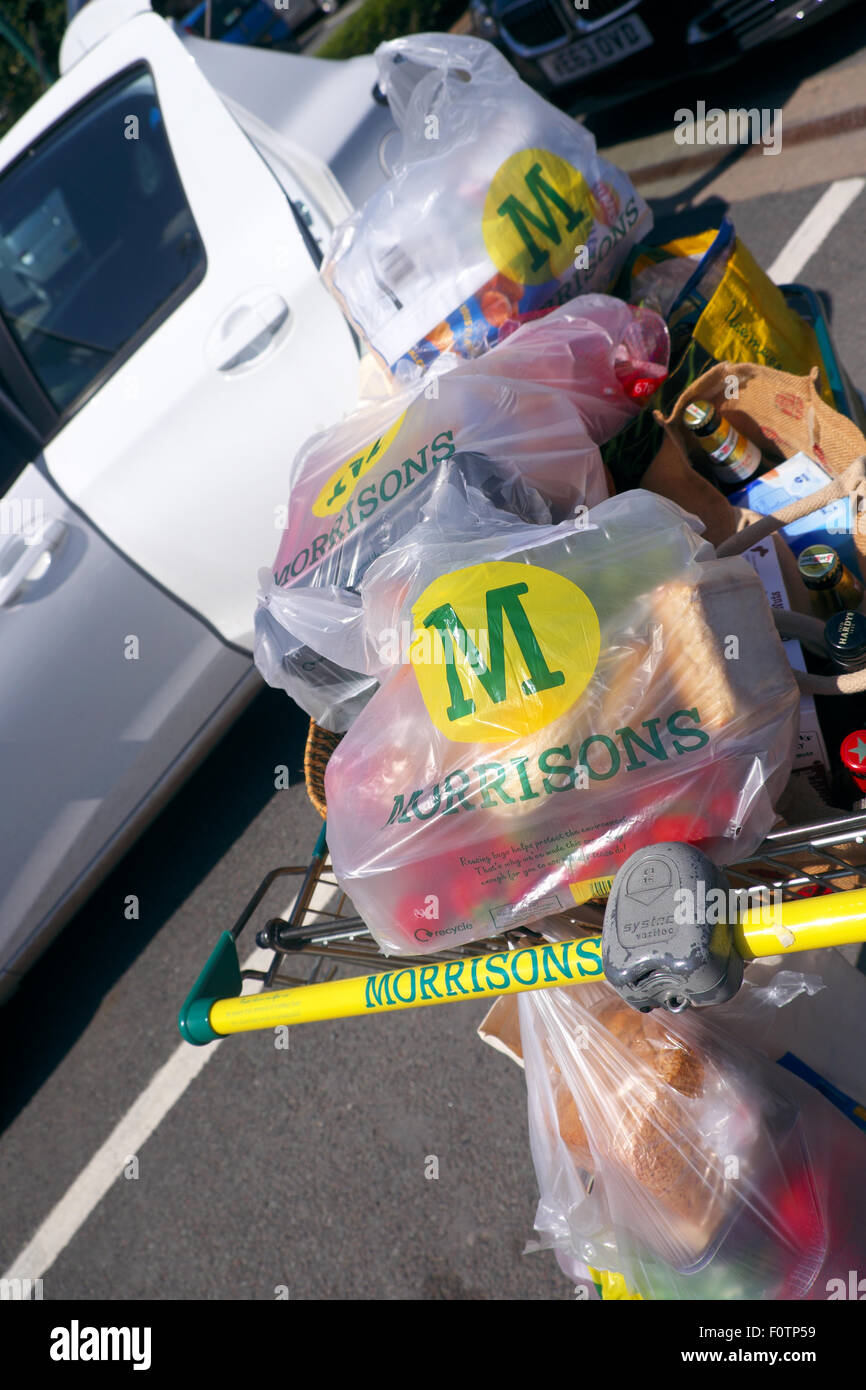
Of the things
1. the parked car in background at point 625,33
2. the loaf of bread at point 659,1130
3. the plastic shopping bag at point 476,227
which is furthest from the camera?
the parked car in background at point 625,33

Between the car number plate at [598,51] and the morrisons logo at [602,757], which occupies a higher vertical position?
the morrisons logo at [602,757]

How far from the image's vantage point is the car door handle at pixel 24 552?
2707 millimetres

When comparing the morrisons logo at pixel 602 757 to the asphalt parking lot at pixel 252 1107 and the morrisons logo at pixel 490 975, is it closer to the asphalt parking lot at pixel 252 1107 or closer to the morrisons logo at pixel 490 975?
the morrisons logo at pixel 490 975

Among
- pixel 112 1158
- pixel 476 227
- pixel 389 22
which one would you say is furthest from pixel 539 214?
pixel 389 22

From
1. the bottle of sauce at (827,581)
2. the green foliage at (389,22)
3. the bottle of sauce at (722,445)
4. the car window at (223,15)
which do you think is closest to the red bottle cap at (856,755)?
the bottle of sauce at (827,581)

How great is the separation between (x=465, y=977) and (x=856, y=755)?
703 millimetres

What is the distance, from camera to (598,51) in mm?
4660

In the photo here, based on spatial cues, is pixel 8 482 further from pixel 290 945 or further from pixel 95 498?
pixel 290 945

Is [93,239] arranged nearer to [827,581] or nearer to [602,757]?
[827,581]

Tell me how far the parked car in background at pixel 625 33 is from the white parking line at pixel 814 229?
3.26 feet

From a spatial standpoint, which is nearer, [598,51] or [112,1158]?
[112,1158]

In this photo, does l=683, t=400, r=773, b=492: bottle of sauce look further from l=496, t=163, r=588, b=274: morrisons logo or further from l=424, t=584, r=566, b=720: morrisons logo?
l=424, t=584, r=566, b=720: morrisons logo

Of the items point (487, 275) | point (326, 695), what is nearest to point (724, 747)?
point (326, 695)
